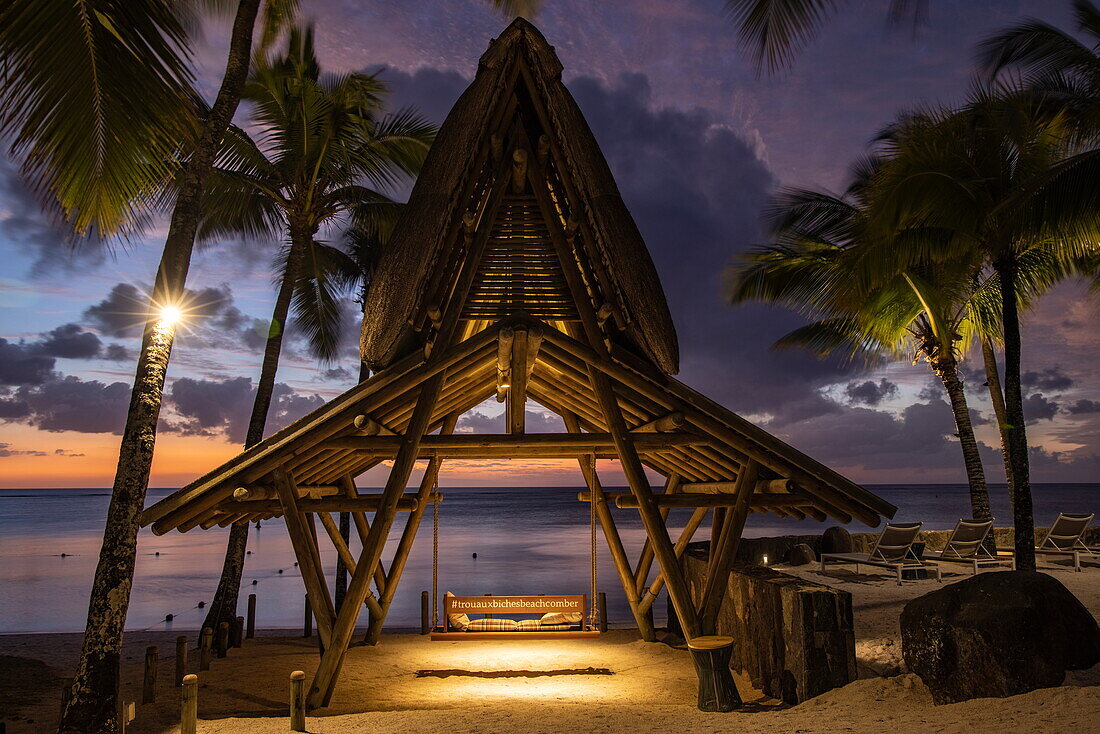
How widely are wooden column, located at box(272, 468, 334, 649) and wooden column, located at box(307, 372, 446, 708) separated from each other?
1.08 feet

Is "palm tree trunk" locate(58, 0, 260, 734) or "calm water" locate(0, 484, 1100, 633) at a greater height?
"palm tree trunk" locate(58, 0, 260, 734)

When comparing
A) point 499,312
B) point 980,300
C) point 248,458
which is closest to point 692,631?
point 499,312

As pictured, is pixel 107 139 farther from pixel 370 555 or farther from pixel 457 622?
pixel 457 622

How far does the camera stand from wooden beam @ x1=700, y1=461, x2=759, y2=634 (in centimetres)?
646

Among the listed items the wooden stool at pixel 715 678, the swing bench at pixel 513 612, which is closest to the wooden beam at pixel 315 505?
the swing bench at pixel 513 612

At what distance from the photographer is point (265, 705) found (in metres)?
6.86

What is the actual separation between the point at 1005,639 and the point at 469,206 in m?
5.30

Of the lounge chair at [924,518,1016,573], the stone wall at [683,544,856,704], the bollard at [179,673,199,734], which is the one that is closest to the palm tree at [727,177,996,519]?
the lounge chair at [924,518,1016,573]

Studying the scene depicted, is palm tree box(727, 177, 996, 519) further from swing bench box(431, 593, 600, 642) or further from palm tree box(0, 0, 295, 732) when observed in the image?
palm tree box(0, 0, 295, 732)

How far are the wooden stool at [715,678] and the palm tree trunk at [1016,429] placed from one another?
229 inches

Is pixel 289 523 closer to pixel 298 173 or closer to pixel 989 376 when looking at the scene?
pixel 298 173

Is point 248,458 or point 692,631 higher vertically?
point 248,458

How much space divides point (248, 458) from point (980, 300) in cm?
1408

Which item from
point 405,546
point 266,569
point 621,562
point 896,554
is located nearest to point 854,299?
point 896,554
